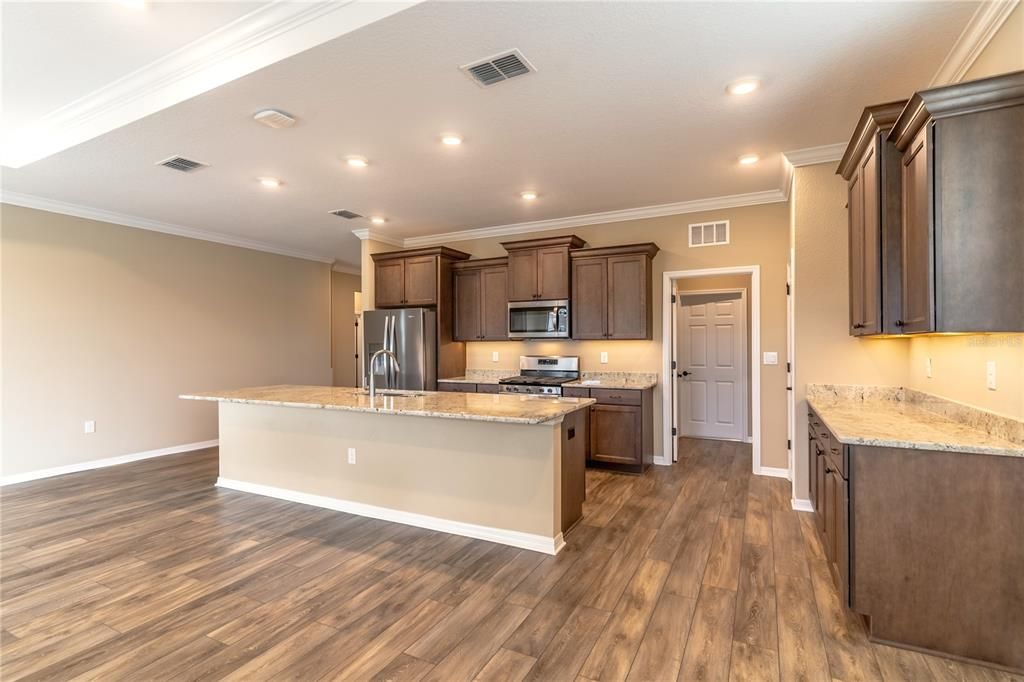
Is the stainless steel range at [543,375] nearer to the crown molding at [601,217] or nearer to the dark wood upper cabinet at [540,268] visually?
the dark wood upper cabinet at [540,268]

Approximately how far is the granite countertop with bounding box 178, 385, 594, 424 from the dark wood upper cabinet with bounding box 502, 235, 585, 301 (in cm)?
203

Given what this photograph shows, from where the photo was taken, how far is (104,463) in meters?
5.21

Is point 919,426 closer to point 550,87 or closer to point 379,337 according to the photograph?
point 550,87

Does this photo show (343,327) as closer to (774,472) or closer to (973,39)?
(774,472)

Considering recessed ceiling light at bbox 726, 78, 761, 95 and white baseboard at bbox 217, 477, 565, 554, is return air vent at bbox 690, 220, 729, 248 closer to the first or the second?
recessed ceiling light at bbox 726, 78, 761, 95

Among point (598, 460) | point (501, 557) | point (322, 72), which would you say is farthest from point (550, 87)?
point (598, 460)

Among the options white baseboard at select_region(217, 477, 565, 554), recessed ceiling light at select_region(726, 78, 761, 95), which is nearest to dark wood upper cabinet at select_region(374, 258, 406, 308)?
white baseboard at select_region(217, 477, 565, 554)

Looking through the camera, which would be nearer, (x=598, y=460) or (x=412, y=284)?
(x=598, y=460)

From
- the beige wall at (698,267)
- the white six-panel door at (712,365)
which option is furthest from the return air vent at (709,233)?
the white six-panel door at (712,365)

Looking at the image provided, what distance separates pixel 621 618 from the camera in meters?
2.26

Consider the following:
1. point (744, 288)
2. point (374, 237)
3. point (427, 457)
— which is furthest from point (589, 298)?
point (374, 237)

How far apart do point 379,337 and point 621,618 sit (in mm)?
4491

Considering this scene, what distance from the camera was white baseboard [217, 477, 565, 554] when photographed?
3.03 meters

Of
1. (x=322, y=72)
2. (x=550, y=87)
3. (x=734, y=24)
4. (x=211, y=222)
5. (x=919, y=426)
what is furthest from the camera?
(x=211, y=222)
